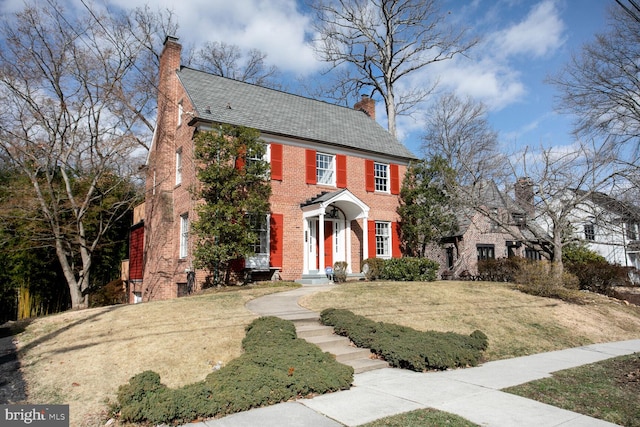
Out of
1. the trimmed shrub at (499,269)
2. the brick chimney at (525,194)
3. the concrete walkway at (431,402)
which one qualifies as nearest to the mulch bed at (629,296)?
the trimmed shrub at (499,269)

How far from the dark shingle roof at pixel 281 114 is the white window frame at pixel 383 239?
131 inches

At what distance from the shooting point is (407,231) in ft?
64.6

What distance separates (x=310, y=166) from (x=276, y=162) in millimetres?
1595

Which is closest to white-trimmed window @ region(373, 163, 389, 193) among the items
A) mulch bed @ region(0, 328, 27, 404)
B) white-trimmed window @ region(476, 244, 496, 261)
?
white-trimmed window @ region(476, 244, 496, 261)

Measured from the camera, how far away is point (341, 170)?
61.1 feet

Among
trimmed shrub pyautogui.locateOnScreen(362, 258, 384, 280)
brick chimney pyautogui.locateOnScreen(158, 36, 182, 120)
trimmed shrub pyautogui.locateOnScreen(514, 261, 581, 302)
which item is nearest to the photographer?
trimmed shrub pyautogui.locateOnScreen(514, 261, 581, 302)

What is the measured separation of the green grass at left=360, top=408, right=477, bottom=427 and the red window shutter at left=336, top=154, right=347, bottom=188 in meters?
14.1

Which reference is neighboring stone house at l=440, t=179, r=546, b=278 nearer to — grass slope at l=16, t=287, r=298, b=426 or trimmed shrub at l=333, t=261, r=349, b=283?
trimmed shrub at l=333, t=261, r=349, b=283

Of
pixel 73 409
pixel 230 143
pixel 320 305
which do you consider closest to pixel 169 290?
pixel 230 143

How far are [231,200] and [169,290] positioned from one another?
5.03 m

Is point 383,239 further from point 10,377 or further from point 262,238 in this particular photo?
point 10,377

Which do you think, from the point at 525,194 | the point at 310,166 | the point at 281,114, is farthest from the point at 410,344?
the point at 281,114

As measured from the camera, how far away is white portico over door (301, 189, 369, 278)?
16.6 m

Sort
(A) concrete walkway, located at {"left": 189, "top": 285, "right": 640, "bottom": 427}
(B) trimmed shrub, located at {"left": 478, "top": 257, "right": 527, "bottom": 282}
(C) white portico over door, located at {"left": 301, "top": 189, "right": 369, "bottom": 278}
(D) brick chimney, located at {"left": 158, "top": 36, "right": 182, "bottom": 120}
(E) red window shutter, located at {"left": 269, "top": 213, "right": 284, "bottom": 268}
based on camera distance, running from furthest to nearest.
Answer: (B) trimmed shrub, located at {"left": 478, "top": 257, "right": 527, "bottom": 282}
(D) brick chimney, located at {"left": 158, "top": 36, "right": 182, "bottom": 120}
(C) white portico over door, located at {"left": 301, "top": 189, "right": 369, "bottom": 278}
(E) red window shutter, located at {"left": 269, "top": 213, "right": 284, "bottom": 268}
(A) concrete walkway, located at {"left": 189, "top": 285, "right": 640, "bottom": 427}
